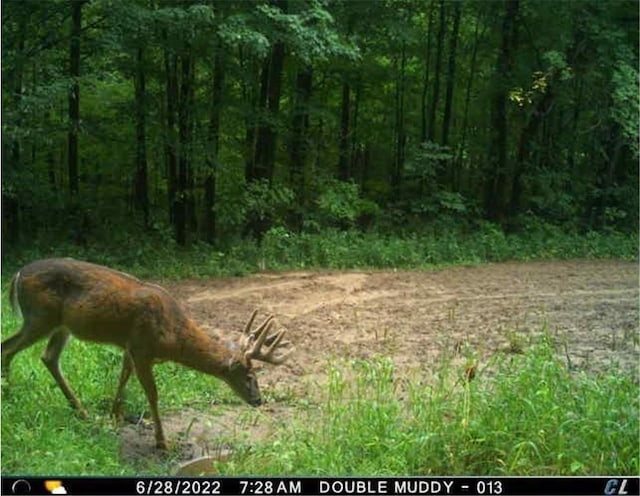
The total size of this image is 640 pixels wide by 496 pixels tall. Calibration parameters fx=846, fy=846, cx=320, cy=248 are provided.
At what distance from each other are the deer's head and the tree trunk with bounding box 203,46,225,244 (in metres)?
11.0

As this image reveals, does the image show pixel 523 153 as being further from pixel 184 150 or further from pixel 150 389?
pixel 150 389

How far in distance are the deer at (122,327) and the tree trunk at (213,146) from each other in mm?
10873

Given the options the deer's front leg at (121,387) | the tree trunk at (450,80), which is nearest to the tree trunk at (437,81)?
the tree trunk at (450,80)

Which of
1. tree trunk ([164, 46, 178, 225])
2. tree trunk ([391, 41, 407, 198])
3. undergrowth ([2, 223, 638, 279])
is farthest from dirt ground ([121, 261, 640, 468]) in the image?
tree trunk ([391, 41, 407, 198])

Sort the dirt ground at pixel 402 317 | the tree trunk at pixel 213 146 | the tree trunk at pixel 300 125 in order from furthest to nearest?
the tree trunk at pixel 300 125 → the tree trunk at pixel 213 146 → the dirt ground at pixel 402 317

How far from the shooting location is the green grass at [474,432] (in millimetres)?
5102

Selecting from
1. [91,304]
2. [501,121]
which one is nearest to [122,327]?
[91,304]

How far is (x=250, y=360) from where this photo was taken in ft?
21.1

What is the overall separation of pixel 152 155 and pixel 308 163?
12.1 feet

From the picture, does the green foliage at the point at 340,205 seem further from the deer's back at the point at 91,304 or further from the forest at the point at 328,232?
the deer's back at the point at 91,304

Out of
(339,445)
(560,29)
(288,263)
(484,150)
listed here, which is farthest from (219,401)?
(484,150)

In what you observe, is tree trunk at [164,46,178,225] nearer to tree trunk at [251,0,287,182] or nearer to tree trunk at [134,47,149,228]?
tree trunk at [134,47,149,228]

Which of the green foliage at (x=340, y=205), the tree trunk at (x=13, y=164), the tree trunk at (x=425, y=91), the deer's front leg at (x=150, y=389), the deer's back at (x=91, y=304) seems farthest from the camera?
the tree trunk at (x=425, y=91)
